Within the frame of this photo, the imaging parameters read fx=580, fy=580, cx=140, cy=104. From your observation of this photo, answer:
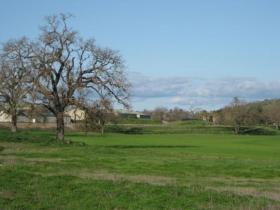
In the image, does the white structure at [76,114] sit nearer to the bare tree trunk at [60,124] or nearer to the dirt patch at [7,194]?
the bare tree trunk at [60,124]

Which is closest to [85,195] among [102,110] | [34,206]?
[34,206]

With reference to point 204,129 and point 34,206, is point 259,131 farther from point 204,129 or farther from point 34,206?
point 34,206

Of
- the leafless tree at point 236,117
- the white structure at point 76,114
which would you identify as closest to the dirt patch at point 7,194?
the white structure at point 76,114

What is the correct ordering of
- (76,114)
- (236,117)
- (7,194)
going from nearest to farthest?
(7,194)
(76,114)
(236,117)

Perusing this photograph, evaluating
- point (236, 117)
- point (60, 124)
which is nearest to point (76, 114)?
point (60, 124)

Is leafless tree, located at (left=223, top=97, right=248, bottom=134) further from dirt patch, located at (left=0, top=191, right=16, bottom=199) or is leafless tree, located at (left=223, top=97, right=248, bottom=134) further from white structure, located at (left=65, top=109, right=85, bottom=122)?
dirt patch, located at (left=0, top=191, right=16, bottom=199)

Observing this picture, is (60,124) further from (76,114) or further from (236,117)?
(236,117)

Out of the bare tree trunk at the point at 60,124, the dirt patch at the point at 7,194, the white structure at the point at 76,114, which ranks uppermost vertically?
the white structure at the point at 76,114

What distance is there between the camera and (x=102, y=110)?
6034 cm

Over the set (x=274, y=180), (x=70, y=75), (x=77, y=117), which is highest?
(x=70, y=75)

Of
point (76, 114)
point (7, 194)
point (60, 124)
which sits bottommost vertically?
point (7, 194)

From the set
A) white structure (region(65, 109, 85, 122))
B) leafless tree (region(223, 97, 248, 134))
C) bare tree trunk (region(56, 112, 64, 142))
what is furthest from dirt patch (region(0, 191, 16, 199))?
leafless tree (region(223, 97, 248, 134))

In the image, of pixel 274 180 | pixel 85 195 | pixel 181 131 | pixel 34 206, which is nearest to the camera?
pixel 34 206

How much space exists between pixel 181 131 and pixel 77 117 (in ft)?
324
